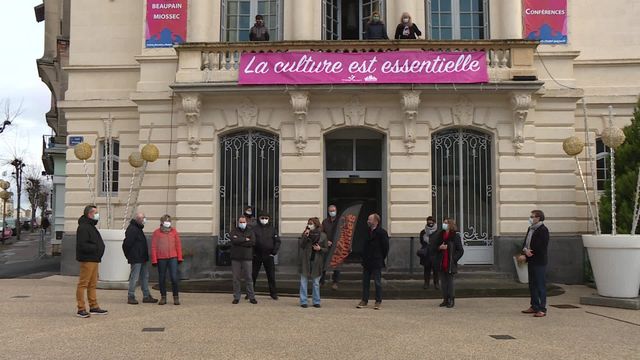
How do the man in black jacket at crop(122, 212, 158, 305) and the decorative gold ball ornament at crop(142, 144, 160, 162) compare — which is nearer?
the man in black jacket at crop(122, 212, 158, 305)

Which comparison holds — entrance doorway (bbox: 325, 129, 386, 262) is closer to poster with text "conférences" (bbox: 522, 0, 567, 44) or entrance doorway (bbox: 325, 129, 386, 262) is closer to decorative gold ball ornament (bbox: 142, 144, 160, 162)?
decorative gold ball ornament (bbox: 142, 144, 160, 162)

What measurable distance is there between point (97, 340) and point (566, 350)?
6475mm

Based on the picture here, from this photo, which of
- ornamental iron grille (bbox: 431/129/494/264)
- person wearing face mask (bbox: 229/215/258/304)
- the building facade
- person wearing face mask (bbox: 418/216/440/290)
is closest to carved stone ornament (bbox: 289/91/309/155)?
the building facade

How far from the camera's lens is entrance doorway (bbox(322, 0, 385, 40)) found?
60.4ft

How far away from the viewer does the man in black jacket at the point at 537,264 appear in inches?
440

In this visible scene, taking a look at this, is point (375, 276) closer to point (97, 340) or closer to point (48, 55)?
point (97, 340)

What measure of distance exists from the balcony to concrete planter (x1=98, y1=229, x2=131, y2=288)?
434 cm

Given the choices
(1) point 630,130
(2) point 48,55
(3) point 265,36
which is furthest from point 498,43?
(2) point 48,55

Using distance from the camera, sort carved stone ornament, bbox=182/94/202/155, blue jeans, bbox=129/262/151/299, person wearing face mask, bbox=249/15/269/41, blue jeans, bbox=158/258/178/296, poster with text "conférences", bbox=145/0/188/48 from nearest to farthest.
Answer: blue jeans, bbox=158/258/178/296 < blue jeans, bbox=129/262/151/299 < carved stone ornament, bbox=182/94/202/155 < person wearing face mask, bbox=249/15/269/41 < poster with text "conférences", bbox=145/0/188/48

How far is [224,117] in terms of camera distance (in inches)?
664

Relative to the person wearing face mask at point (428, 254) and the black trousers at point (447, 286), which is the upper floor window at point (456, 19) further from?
the black trousers at point (447, 286)

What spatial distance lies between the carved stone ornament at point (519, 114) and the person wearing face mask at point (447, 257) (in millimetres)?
4999

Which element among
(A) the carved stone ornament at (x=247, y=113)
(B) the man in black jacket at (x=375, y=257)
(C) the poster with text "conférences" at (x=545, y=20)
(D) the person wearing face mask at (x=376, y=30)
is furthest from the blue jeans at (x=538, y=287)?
(A) the carved stone ornament at (x=247, y=113)

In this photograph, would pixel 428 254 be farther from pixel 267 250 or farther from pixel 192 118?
pixel 192 118
